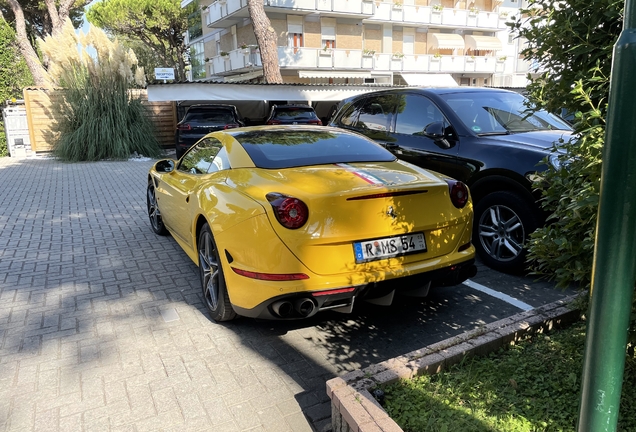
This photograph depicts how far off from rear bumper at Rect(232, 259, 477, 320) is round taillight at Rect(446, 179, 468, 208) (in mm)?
625

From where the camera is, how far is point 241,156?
392 cm

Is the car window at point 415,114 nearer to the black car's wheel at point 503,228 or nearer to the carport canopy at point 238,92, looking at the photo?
the black car's wheel at point 503,228

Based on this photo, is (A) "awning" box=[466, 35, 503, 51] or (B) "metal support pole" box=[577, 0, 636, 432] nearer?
(B) "metal support pole" box=[577, 0, 636, 432]

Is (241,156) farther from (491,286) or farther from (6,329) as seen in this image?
(491,286)

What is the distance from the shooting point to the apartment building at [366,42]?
106 feet

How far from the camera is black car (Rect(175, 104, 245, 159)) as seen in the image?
14.4m

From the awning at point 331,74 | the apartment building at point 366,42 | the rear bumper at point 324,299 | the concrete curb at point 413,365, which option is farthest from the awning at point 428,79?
the concrete curb at point 413,365

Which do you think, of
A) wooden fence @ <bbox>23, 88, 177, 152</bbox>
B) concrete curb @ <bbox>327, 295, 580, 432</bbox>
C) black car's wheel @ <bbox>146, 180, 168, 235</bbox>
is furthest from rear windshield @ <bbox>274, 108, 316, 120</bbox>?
concrete curb @ <bbox>327, 295, 580, 432</bbox>

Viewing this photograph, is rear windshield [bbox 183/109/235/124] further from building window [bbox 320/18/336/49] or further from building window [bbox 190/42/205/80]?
building window [bbox 190/42/205/80]

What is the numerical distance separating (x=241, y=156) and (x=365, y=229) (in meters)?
1.35

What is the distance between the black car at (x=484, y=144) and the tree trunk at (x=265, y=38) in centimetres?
1198

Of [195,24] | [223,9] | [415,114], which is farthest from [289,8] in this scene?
[415,114]

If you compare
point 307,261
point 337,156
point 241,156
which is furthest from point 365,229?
point 241,156

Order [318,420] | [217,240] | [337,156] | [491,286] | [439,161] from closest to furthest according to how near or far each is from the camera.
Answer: [318,420], [217,240], [337,156], [491,286], [439,161]
